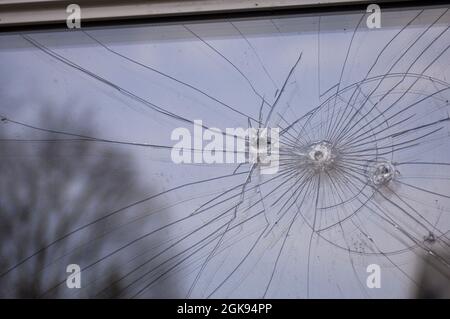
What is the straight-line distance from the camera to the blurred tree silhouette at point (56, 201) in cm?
Result: 200

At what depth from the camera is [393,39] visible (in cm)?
195

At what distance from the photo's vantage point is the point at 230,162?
200 cm

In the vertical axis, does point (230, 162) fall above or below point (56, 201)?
above

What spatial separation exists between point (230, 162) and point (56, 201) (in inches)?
29.0

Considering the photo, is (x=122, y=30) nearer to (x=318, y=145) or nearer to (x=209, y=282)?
(x=318, y=145)

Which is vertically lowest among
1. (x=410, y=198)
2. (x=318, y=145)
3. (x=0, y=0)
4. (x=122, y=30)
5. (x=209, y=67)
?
(x=410, y=198)

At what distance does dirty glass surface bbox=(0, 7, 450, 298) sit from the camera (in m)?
1.92

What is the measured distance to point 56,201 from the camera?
2031 mm

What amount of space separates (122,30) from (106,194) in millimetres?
686

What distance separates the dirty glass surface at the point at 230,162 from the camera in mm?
1918

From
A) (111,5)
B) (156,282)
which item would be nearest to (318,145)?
(156,282)

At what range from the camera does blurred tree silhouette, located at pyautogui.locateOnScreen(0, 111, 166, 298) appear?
200 centimetres

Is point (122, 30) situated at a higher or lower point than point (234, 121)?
higher

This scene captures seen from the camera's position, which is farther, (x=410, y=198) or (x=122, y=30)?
(x=122, y=30)
